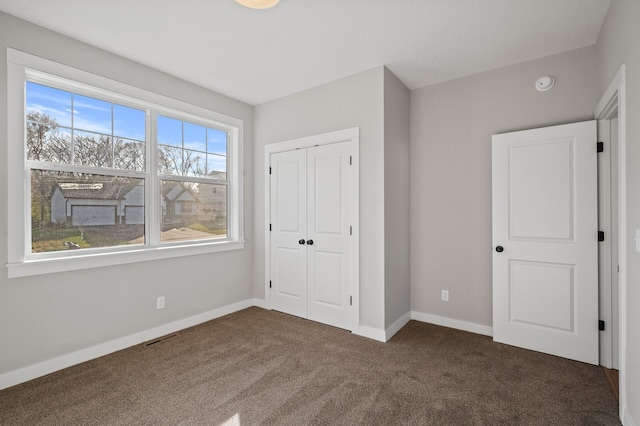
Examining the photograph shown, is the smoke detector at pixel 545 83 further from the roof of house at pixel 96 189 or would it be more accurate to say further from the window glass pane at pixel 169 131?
the roof of house at pixel 96 189

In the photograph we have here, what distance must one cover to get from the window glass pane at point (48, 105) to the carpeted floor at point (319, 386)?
2.10 metres

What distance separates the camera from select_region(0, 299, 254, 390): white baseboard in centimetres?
233

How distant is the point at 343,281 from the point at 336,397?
139 centimetres

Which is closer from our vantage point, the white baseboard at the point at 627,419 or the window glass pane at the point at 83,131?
the white baseboard at the point at 627,419

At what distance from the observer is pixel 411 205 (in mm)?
3711

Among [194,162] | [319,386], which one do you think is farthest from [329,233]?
[194,162]

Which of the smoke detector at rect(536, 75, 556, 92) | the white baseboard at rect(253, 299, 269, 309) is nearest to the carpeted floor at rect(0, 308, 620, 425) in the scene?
the white baseboard at rect(253, 299, 269, 309)

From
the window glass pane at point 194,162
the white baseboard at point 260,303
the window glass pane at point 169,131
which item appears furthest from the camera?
the white baseboard at point 260,303

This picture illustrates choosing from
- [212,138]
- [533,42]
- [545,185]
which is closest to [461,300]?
[545,185]

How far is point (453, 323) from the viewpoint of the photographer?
3430 mm

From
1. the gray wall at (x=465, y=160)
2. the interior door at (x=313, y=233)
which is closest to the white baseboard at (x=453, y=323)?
the gray wall at (x=465, y=160)

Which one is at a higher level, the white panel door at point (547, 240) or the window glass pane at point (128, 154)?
the window glass pane at point (128, 154)

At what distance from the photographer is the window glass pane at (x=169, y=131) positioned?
3365 millimetres

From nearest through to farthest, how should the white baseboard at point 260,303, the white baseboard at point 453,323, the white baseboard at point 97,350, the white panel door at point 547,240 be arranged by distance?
the white baseboard at point 97,350 < the white panel door at point 547,240 < the white baseboard at point 453,323 < the white baseboard at point 260,303
